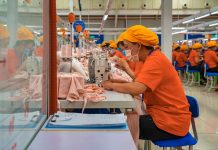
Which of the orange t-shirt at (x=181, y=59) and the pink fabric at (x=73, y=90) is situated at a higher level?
the orange t-shirt at (x=181, y=59)

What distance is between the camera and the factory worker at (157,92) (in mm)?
2617

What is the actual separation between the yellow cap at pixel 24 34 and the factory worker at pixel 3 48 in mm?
218

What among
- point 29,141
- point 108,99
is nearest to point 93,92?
point 108,99

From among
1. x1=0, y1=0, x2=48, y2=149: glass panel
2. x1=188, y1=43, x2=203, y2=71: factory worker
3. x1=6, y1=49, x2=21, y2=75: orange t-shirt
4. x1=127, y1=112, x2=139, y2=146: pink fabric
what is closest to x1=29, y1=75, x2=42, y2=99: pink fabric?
x1=0, y1=0, x2=48, y2=149: glass panel

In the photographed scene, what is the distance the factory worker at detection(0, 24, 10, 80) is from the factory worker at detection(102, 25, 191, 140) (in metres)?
1.52

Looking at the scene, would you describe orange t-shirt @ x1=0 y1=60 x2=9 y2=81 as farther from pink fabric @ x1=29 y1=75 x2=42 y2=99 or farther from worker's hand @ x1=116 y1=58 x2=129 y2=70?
worker's hand @ x1=116 y1=58 x2=129 y2=70

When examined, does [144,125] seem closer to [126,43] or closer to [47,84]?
[126,43]

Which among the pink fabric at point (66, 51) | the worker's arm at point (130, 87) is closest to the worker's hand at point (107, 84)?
the worker's arm at point (130, 87)

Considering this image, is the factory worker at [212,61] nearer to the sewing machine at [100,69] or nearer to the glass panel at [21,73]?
the sewing machine at [100,69]

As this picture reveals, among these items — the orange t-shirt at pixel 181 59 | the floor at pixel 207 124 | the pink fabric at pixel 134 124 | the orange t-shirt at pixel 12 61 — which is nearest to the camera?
the orange t-shirt at pixel 12 61

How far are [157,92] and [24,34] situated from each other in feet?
4.98

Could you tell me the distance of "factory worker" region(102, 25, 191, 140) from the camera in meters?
2.62

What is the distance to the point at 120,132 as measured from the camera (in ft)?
5.69

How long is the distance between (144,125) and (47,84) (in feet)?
3.15
